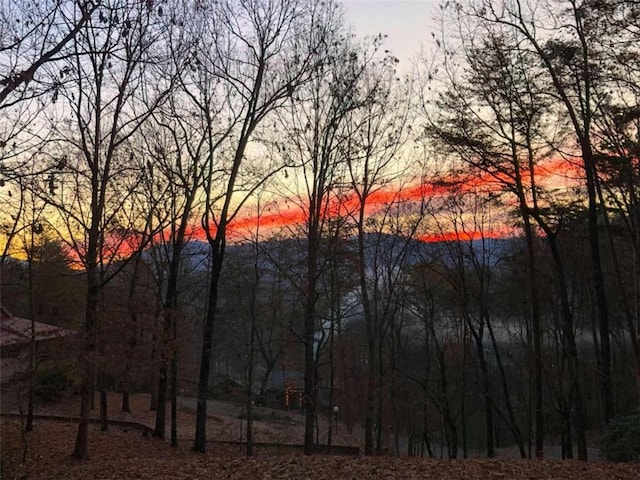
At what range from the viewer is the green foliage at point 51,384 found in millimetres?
21203

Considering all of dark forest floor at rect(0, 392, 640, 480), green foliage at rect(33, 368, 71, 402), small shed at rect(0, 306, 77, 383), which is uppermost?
small shed at rect(0, 306, 77, 383)

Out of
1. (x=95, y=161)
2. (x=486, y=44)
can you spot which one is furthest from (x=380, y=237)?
(x=95, y=161)

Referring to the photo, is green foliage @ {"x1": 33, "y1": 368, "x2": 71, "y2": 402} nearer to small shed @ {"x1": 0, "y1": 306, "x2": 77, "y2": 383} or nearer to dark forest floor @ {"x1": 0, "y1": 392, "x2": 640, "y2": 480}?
small shed @ {"x1": 0, "y1": 306, "x2": 77, "y2": 383}

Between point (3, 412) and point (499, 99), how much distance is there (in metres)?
18.7

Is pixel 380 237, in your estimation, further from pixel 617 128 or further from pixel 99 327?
pixel 99 327

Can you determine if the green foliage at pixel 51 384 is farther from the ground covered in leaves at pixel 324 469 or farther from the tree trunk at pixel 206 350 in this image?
the ground covered in leaves at pixel 324 469

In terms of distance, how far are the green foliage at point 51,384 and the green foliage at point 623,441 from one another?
61.0 ft

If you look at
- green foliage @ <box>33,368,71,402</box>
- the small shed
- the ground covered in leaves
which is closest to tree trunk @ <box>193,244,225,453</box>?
the ground covered in leaves

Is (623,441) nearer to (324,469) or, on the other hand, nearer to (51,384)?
(324,469)

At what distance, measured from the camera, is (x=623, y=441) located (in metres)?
10.7

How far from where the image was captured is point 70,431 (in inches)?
618

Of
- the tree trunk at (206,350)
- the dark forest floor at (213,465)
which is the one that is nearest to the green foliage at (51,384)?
the dark forest floor at (213,465)

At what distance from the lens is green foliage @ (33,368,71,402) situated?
21203 millimetres

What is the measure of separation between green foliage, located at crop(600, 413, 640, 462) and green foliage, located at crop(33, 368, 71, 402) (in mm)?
18595
